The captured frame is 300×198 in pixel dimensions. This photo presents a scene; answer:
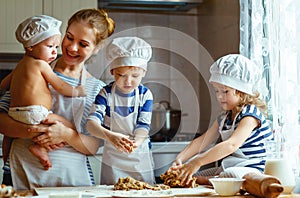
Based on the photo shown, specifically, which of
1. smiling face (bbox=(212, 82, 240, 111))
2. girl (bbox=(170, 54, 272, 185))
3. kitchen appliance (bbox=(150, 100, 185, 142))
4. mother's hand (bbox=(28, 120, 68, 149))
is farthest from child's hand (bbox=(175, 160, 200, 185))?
kitchen appliance (bbox=(150, 100, 185, 142))

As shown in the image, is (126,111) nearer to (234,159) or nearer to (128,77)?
(128,77)

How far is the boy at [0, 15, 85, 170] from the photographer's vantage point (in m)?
1.69

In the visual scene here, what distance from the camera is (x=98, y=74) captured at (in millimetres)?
2861

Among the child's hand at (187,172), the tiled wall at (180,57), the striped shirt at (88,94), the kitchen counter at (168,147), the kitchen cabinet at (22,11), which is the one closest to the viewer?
the child's hand at (187,172)

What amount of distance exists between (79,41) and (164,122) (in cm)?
122

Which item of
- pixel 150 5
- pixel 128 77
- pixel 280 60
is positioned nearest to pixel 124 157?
pixel 128 77

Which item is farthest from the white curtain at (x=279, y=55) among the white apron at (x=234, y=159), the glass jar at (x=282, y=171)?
the glass jar at (x=282, y=171)

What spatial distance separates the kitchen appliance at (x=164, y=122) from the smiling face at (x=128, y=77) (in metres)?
1.08

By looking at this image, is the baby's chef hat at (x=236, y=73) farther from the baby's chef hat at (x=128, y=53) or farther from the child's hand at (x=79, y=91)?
the child's hand at (x=79, y=91)

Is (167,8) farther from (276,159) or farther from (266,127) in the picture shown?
(276,159)

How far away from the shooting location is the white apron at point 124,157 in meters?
1.69

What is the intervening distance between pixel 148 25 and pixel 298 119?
1424 mm

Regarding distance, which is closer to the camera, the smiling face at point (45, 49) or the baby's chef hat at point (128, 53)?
the baby's chef hat at point (128, 53)

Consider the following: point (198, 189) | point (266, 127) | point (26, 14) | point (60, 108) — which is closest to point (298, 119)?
point (266, 127)
